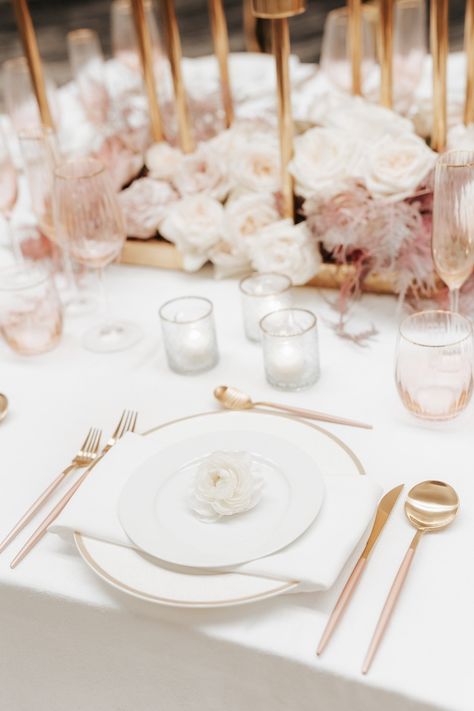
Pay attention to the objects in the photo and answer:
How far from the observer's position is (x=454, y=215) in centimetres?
101

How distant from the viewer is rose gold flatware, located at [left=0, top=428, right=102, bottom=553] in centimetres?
91

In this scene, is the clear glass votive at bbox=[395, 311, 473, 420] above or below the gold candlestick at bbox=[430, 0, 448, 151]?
below

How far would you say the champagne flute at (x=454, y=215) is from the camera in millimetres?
979

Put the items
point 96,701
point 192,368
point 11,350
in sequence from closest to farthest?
point 96,701 < point 192,368 < point 11,350

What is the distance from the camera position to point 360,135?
135 centimetres

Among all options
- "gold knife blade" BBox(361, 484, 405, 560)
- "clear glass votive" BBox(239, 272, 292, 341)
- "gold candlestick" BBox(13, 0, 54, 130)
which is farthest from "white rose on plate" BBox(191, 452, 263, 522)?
"gold candlestick" BBox(13, 0, 54, 130)

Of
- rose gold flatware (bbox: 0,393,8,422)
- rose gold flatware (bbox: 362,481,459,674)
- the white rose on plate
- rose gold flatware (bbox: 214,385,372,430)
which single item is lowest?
rose gold flatware (bbox: 0,393,8,422)

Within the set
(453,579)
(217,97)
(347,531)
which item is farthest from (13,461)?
(217,97)

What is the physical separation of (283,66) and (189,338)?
47 cm

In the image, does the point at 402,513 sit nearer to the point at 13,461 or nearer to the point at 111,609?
the point at 111,609

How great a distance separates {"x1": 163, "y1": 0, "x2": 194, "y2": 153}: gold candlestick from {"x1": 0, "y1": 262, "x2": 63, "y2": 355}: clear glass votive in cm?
47

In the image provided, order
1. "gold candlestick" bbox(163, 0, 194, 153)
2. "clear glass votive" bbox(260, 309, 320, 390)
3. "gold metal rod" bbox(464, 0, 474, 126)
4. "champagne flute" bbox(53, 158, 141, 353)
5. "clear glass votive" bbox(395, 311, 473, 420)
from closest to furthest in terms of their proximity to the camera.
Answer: "clear glass votive" bbox(395, 311, 473, 420) → "clear glass votive" bbox(260, 309, 320, 390) → "champagne flute" bbox(53, 158, 141, 353) → "gold metal rod" bbox(464, 0, 474, 126) → "gold candlestick" bbox(163, 0, 194, 153)

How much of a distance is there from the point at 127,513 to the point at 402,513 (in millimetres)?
293

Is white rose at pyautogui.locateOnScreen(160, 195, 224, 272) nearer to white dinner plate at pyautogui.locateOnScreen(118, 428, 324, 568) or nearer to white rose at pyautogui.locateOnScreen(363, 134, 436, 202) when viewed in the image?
white rose at pyautogui.locateOnScreen(363, 134, 436, 202)
